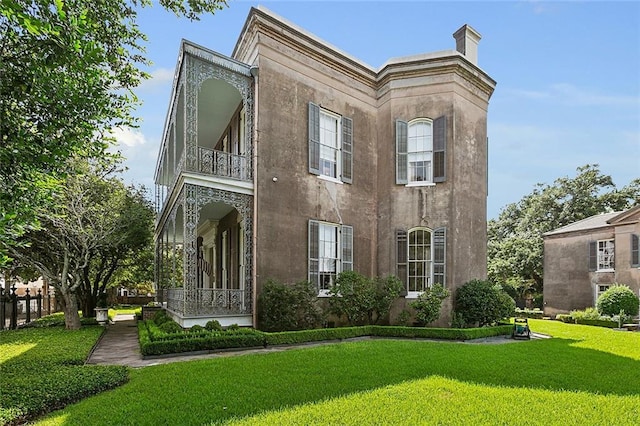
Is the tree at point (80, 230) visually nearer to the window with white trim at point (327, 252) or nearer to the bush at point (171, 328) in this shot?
the bush at point (171, 328)

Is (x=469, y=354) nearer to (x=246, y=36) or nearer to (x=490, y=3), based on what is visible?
(x=490, y=3)

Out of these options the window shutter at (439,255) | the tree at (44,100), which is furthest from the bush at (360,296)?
the tree at (44,100)

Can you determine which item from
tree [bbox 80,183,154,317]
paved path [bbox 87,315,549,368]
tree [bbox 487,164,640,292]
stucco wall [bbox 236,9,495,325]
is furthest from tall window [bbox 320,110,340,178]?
tree [bbox 487,164,640,292]

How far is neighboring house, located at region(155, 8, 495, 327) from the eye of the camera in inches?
470

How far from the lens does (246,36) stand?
43.5 ft

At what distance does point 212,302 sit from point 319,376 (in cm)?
535

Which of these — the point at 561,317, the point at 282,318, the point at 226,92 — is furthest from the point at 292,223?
the point at 561,317

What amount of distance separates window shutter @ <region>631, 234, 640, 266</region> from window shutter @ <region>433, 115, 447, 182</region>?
1425cm

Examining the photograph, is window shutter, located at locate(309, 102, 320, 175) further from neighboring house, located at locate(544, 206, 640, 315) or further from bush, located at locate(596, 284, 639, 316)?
neighboring house, located at locate(544, 206, 640, 315)

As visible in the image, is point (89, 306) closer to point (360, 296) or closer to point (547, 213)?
point (360, 296)

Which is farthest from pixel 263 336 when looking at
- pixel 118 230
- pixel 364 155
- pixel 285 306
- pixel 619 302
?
pixel 619 302

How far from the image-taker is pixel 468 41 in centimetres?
1652

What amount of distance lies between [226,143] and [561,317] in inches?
824

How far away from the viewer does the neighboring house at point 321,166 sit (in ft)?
39.1
